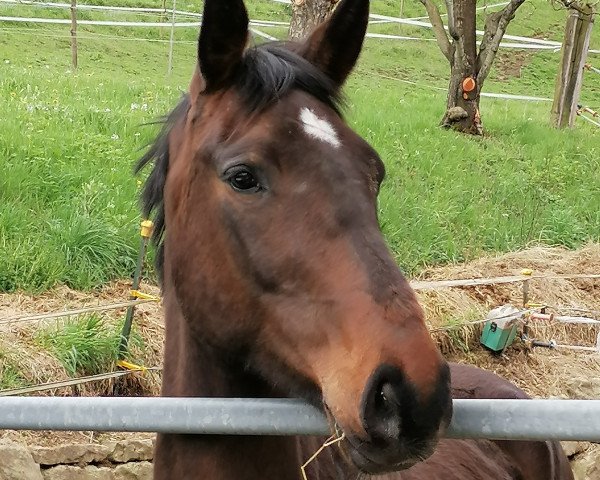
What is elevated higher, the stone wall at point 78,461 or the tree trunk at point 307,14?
the tree trunk at point 307,14

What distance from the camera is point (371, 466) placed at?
167 cm

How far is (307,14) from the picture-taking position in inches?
247

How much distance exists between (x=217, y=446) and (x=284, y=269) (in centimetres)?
54

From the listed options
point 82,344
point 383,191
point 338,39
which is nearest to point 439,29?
point 383,191

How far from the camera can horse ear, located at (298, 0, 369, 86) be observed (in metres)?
2.23

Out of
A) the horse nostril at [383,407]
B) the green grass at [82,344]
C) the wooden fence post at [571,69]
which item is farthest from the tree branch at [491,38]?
the horse nostril at [383,407]

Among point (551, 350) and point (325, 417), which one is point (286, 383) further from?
point (551, 350)

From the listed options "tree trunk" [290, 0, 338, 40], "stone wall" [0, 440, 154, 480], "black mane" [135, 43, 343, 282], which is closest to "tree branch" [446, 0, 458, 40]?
"tree trunk" [290, 0, 338, 40]

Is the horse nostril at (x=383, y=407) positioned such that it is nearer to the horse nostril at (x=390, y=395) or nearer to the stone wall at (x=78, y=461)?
the horse nostril at (x=390, y=395)

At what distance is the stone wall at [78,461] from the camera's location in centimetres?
400

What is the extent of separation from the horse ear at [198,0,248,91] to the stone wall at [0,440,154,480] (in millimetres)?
2691

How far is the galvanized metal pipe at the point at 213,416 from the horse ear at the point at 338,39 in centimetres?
98

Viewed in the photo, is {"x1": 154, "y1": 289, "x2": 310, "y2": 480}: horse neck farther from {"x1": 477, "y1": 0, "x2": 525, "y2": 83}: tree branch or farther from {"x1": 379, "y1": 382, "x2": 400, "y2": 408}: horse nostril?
{"x1": 477, "y1": 0, "x2": 525, "y2": 83}: tree branch

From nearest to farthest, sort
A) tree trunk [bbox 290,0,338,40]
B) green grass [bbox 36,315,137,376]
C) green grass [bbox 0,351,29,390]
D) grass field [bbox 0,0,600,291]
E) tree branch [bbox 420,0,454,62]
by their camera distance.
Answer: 1. green grass [bbox 0,351,29,390]
2. green grass [bbox 36,315,137,376]
3. grass field [bbox 0,0,600,291]
4. tree trunk [bbox 290,0,338,40]
5. tree branch [bbox 420,0,454,62]
